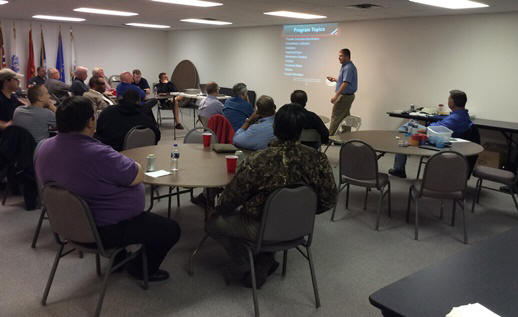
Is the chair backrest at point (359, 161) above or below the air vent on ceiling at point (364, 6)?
below

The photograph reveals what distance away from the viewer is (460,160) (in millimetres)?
3578

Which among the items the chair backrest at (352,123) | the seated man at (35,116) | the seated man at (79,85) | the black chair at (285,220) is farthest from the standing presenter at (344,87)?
the black chair at (285,220)

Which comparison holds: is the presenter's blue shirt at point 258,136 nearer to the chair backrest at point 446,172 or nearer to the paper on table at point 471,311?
the chair backrest at point 446,172

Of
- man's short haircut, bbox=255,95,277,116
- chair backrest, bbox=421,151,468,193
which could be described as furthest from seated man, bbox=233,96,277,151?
chair backrest, bbox=421,151,468,193

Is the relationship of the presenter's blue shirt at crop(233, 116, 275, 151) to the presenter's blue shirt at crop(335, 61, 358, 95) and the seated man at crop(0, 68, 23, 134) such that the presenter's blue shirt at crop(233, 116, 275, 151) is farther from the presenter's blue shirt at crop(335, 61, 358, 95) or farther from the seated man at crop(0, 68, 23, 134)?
the presenter's blue shirt at crop(335, 61, 358, 95)

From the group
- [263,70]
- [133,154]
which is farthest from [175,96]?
[133,154]

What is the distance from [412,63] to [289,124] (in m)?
5.87

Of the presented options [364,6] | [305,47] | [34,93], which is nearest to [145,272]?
[34,93]

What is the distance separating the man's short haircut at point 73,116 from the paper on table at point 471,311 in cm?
203

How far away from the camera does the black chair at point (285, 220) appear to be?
2336mm

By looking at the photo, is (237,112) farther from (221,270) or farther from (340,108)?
(340,108)

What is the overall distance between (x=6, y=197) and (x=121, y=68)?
933 centimetres

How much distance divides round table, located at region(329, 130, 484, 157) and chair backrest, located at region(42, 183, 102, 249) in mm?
2786

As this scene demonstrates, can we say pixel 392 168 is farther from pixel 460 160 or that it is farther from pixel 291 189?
pixel 291 189
